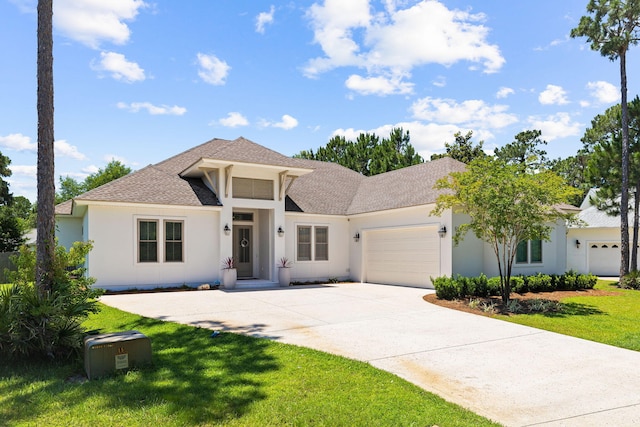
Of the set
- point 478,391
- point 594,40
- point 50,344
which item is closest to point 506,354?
point 478,391

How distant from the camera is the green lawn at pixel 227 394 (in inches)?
159

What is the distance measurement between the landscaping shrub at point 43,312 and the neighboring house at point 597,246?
24278mm

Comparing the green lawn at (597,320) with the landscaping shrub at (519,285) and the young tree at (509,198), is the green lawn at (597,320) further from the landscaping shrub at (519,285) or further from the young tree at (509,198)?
the young tree at (509,198)

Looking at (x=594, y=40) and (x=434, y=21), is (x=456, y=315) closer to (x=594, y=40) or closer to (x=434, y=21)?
(x=434, y=21)

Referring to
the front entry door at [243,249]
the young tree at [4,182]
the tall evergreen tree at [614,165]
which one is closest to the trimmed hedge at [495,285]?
the tall evergreen tree at [614,165]

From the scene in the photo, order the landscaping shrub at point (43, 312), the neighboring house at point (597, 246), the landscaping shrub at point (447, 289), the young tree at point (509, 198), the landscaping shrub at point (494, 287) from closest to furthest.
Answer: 1. the landscaping shrub at point (43, 312)
2. the young tree at point (509, 198)
3. the landscaping shrub at point (447, 289)
4. the landscaping shrub at point (494, 287)
5. the neighboring house at point (597, 246)

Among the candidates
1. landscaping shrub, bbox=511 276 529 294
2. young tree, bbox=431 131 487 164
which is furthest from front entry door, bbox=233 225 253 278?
young tree, bbox=431 131 487 164

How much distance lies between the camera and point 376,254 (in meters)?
17.8

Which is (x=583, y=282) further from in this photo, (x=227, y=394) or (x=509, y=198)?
(x=227, y=394)

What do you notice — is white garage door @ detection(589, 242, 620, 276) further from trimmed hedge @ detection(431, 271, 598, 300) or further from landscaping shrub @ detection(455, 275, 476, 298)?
landscaping shrub @ detection(455, 275, 476, 298)

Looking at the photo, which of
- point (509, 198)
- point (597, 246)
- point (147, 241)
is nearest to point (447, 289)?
point (509, 198)

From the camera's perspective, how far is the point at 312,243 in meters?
18.3

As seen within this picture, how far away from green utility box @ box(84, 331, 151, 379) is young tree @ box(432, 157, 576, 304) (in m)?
8.68

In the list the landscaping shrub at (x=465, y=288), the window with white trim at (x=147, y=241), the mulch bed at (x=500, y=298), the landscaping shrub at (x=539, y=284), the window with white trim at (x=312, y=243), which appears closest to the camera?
the mulch bed at (x=500, y=298)
